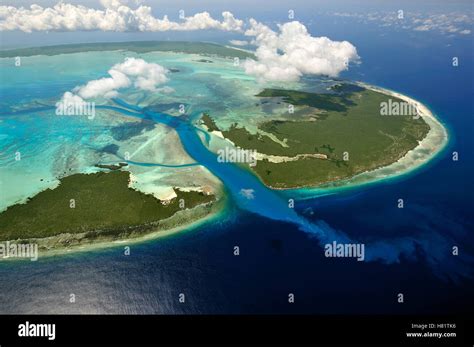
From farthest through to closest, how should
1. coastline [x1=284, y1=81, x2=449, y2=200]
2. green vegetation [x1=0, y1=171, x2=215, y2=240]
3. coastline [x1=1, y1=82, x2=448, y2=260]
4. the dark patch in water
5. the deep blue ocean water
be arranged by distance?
the dark patch in water → coastline [x1=284, y1=81, x2=449, y2=200] → green vegetation [x1=0, y1=171, x2=215, y2=240] → coastline [x1=1, y1=82, x2=448, y2=260] → the deep blue ocean water

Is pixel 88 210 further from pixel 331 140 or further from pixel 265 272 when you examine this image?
pixel 331 140

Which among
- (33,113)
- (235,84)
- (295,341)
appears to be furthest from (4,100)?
(295,341)

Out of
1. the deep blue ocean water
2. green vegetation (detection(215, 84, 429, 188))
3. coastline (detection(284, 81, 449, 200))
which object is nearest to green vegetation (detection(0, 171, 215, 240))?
the deep blue ocean water

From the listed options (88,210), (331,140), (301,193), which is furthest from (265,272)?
(331,140)

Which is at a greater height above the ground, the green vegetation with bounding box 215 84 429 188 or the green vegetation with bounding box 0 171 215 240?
the green vegetation with bounding box 215 84 429 188

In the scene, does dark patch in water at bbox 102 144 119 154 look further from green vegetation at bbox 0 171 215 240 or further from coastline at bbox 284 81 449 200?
coastline at bbox 284 81 449 200
